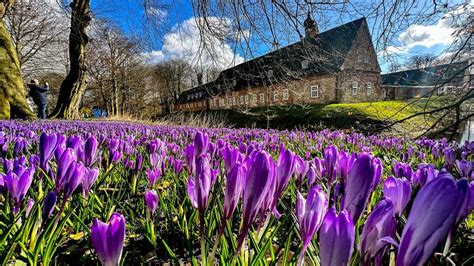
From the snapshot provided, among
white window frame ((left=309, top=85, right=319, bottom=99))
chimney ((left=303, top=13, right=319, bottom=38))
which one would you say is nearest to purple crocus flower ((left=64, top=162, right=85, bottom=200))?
chimney ((left=303, top=13, right=319, bottom=38))

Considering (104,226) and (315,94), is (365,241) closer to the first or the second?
(104,226)

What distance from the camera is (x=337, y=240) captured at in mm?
474

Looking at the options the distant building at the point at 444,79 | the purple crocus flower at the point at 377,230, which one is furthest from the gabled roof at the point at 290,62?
the purple crocus flower at the point at 377,230

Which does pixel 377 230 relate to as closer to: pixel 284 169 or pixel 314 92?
pixel 284 169

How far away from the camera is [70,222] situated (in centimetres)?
111

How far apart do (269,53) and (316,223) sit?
13.6 feet

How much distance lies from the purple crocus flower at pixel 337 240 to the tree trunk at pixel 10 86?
11591 millimetres

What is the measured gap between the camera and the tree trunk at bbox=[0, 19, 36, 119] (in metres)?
10.0

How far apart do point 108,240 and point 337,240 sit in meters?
0.41

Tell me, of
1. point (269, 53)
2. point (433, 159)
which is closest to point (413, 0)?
point (269, 53)

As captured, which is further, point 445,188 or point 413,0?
point 413,0

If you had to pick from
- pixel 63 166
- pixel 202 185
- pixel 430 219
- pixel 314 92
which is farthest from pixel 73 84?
pixel 314 92

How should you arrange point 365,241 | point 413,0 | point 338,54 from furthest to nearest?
point 338,54
point 413,0
point 365,241

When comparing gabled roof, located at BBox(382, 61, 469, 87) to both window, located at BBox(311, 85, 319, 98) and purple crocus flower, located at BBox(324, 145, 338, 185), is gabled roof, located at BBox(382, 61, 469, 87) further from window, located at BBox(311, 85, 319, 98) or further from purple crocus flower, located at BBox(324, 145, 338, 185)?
window, located at BBox(311, 85, 319, 98)
